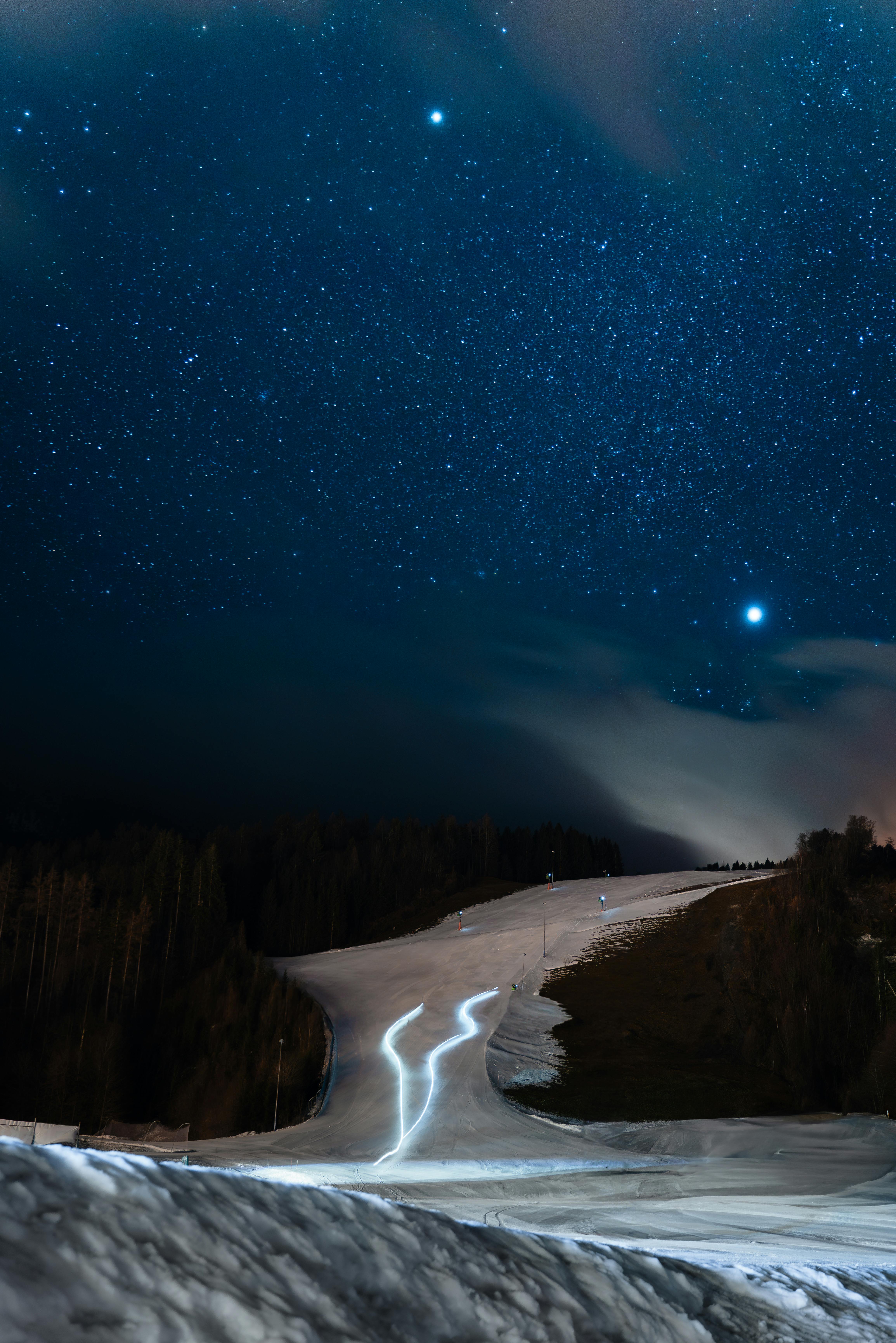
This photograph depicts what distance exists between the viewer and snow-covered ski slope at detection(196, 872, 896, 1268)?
13773mm

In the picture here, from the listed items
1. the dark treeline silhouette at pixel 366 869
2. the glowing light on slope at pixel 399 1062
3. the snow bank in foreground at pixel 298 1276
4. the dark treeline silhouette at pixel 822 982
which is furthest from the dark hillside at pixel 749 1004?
the snow bank in foreground at pixel 298 1276

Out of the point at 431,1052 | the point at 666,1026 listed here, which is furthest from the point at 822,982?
the point at 431,1052

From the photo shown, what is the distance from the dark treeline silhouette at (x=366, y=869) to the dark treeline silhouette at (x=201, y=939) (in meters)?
0.22

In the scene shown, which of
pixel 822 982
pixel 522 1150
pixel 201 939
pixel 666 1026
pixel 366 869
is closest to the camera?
pixel 522 1150

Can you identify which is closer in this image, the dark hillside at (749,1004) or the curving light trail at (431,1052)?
the curving light trail at (431,1052)

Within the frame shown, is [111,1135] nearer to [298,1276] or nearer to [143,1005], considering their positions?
[143,1005]

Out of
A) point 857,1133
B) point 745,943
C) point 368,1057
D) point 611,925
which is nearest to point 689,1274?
point 857,1133

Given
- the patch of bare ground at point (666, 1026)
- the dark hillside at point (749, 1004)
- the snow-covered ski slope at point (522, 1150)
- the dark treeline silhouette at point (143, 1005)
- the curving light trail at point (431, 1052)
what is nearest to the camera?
the snow-covered ski slope at point (522, 1150)

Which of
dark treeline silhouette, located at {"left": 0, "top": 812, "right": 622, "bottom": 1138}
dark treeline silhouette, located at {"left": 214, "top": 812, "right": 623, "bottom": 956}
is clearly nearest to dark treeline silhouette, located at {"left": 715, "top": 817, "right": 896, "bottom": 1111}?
dark treeline silhouette, located at {"left": 0, "top": 812, "right": 622, "bottom": 1138}

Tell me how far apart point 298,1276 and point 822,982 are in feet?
176

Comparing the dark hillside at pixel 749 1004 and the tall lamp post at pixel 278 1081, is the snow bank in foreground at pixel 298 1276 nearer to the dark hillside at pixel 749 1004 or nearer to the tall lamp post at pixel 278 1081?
the dark hillside at pixel 749 1004

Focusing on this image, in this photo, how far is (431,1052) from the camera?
46.2 metres

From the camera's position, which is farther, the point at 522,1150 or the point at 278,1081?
the point at 278,1081

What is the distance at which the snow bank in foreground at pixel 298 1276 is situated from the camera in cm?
228
